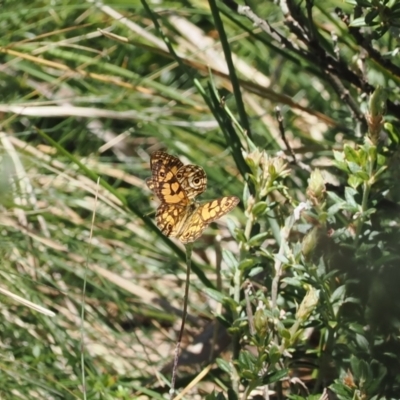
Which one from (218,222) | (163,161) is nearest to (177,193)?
(163,161)

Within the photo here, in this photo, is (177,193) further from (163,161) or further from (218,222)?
(218,222)

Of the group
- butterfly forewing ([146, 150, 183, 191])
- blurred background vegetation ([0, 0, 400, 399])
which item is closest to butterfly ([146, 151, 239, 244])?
butterfly forewing ([146, 150, 183, 191])

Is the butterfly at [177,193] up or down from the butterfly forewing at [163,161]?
down

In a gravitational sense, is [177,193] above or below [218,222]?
above

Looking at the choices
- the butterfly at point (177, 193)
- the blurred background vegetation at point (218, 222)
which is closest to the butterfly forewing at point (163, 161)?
the butterfly at point (177, 193)

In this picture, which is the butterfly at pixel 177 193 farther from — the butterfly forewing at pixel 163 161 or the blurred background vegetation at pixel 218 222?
the blurred background vegetation at pixel 218 222

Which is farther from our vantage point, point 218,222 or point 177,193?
point 218,222
